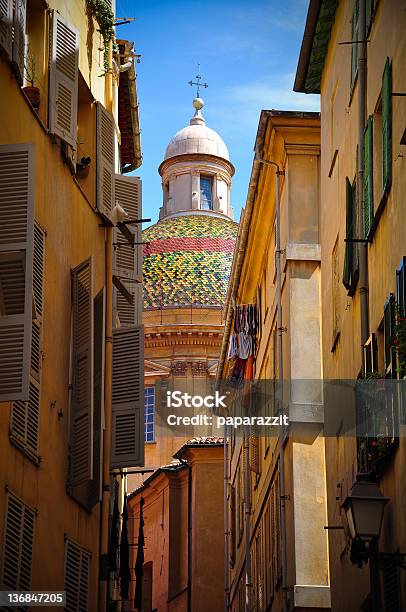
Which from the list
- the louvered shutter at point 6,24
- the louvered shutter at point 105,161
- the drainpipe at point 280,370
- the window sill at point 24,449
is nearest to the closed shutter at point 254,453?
the drainpipe at point 280,370

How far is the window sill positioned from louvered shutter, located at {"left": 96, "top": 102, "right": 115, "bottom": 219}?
5.53 m

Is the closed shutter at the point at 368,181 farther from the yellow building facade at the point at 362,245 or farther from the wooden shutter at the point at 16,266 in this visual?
the wooden shutter at the point at 16,266

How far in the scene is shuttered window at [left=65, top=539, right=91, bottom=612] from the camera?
57.5 ft

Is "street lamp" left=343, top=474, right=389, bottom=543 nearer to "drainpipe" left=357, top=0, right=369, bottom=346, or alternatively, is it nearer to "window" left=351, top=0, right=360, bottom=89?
"drainpipe" left=357, top=0, right=369, bottom=346

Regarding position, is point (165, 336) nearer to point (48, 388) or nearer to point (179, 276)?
point (179, 276)

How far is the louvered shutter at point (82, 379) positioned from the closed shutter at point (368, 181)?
324cm

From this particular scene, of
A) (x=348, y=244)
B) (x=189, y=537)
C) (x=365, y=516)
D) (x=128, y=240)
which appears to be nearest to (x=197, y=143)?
(x=189, y=537)

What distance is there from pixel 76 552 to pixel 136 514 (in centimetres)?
2993

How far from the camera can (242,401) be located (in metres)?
34.2

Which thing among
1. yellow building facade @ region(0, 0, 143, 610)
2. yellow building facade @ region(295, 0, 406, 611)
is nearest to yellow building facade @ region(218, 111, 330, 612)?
yellow building facade @ region(295, 0, 406, 611)

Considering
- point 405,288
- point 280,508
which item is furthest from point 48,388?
point 280,508

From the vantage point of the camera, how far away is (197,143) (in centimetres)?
6531

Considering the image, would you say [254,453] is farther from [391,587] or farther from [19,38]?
[391,587]

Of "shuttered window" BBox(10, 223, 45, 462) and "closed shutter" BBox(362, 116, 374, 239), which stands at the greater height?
"closed shutter" BBox(362, 116, 374, 239)
